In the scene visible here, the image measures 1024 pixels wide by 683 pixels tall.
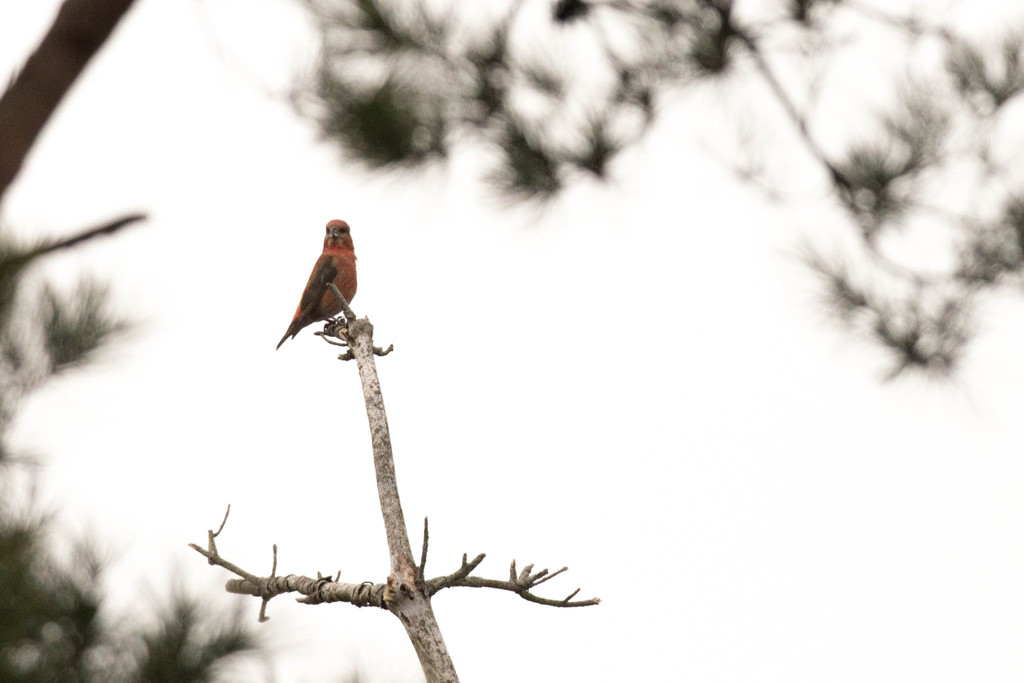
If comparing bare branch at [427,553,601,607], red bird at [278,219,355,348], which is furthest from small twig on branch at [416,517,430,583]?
red bird at [278,219,355,348]

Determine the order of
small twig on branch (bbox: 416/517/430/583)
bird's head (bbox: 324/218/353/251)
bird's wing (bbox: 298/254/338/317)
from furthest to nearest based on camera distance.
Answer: bird's head (bbox: 324/218/353/251) < bird's wing (bbox: 298/254/338/317) < small twig on branch (bbox: 416/517/430/583)

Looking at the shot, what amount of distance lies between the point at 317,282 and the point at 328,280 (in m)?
0.04

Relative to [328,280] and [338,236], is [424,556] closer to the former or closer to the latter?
[328,280]

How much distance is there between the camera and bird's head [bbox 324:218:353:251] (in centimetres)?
413

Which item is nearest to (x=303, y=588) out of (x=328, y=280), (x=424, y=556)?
(x=424, y=556)

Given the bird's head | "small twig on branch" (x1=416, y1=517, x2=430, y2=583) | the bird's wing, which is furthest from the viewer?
the bird's head

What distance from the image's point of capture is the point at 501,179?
3059 millimetres

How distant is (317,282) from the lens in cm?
385

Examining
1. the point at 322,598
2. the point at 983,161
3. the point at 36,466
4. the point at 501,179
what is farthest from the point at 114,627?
the point at 983,161

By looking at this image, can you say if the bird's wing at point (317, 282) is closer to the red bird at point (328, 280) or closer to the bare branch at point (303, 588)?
the red bird at point (328, 280)

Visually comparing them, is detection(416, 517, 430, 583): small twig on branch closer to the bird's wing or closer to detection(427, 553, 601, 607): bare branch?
detection(427, 553, 601, 607): bare branch

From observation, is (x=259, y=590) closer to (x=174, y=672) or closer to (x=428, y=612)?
(x=428, y=612)

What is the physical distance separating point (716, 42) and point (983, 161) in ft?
2.47

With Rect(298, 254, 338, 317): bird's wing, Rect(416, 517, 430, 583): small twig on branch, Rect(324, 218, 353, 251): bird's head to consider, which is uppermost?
Rect(324, 218, 353, 251): bird's head
